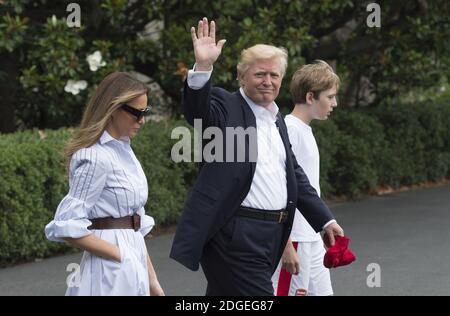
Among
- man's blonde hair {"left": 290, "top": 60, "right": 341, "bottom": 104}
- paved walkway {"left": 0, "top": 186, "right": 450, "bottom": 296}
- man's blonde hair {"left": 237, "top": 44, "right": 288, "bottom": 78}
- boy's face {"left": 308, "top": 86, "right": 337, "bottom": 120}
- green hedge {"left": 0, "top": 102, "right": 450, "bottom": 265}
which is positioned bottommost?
paved walkway {"left": 0, "top": 186, "right": 450, "bottom": 296}

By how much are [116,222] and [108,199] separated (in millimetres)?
103

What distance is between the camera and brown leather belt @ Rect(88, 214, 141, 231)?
4.24 metres

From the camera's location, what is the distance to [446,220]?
1204 centimetres

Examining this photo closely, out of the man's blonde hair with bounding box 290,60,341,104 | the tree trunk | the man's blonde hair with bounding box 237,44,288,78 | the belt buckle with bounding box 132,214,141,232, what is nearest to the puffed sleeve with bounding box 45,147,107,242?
the belt buckle with bounding box 132,214,141,232

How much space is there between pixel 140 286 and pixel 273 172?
105cm

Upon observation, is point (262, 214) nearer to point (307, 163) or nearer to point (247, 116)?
point (247, 116)

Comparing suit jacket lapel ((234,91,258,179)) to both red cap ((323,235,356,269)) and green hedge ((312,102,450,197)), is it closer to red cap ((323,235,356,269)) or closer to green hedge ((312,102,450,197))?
red cap ((323,235,356,269))

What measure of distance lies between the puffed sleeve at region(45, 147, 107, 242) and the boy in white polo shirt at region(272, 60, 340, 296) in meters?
1.69

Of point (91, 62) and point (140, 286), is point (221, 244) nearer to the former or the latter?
point (140, 286)

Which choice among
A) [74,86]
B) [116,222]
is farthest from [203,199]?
[74,86]

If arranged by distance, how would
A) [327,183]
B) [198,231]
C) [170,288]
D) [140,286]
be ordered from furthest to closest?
[327,183]
[170,288]
[198,231]
[140,286]

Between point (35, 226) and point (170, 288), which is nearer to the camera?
point (170, 288)

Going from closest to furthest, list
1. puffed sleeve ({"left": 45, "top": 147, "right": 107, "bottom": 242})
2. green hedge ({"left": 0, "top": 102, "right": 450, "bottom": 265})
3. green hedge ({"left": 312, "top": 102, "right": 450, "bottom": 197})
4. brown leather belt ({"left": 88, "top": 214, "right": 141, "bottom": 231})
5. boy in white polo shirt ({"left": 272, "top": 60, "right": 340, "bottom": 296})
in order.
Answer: puffed sleeve ({"left": 45, "top": 147, "right": 107, "bottom": 242})
brown leather belt ({"left": 88, "top": 214, "right": 141, "bottom": 231})
boy in white polo shirt ({"left": 272, "top": 60, "right": 340, "bottom": 296})
green hedge ({"left": 0, "top": 102, "right": 450, "bottom": 265})
green hedge ({"left": 312, "top": 102, "right": 450, "bottom": 197})

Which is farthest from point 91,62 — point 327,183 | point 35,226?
point 327,183
